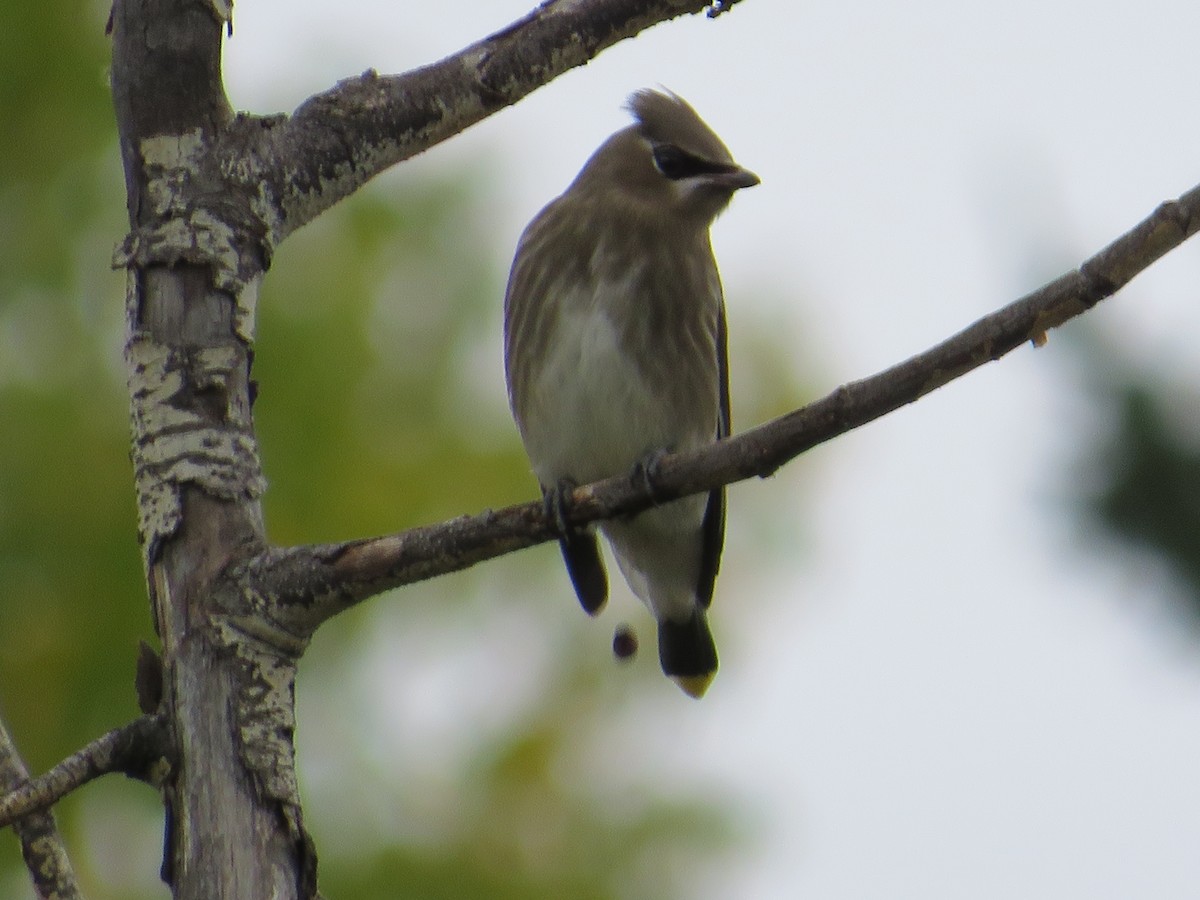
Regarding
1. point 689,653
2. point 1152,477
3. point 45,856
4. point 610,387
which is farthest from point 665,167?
point 45,856

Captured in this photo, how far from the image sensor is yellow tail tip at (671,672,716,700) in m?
4.39

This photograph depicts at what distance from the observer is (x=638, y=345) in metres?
3.74

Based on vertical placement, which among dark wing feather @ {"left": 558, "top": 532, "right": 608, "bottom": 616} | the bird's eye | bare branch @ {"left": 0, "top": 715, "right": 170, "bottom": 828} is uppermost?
the bird's eye

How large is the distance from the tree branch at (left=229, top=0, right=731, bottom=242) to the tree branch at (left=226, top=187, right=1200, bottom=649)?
588mm

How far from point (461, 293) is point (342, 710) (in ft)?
5.84

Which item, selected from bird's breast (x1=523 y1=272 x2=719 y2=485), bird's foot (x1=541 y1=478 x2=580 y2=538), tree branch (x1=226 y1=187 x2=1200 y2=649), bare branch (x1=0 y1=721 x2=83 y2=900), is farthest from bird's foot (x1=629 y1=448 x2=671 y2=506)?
bird's breast (x1=523 y1=272 x2=719 y2=485)

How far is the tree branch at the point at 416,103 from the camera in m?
2.62

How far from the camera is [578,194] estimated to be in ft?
13.6

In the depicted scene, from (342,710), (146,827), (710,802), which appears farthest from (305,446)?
(710,802)

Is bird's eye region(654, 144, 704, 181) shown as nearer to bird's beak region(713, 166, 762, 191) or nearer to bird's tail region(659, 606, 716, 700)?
bird's beak region(713, 166, 762, 191)

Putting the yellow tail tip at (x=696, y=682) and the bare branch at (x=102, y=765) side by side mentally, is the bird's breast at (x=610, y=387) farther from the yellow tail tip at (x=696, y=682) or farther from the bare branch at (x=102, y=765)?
the bare branch at (x=102, y=765)

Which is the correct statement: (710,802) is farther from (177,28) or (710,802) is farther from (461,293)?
(177,28)

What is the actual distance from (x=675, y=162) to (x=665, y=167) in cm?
3

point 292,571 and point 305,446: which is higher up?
point 305,446
